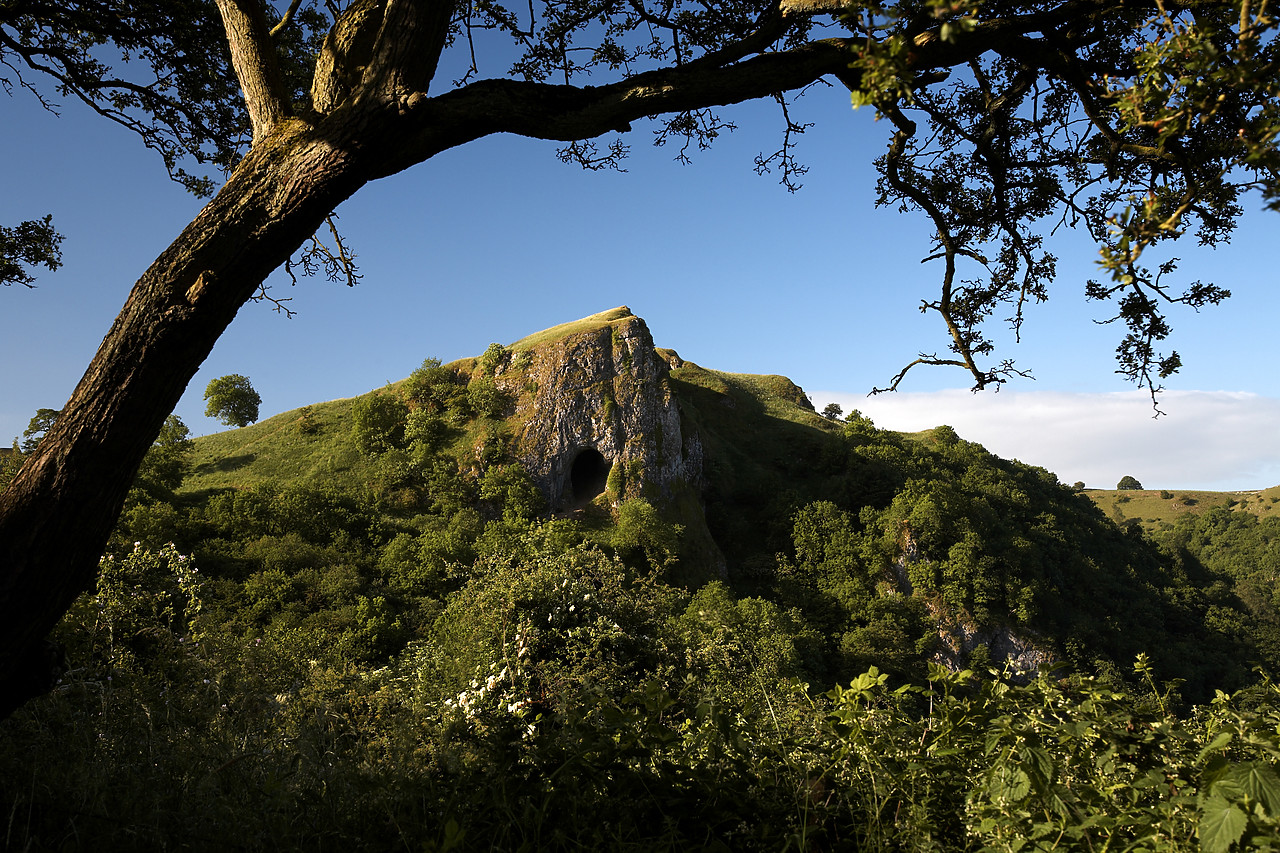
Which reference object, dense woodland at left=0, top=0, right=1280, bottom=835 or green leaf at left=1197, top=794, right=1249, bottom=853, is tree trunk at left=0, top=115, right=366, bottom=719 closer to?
dense woodland at left=0, top=0, right=1280, bottom=835

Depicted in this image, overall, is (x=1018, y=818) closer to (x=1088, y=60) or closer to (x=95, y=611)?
(x=1088, y=60)

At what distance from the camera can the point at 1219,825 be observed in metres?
1.50

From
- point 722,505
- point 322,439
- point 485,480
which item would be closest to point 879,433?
point 722,505

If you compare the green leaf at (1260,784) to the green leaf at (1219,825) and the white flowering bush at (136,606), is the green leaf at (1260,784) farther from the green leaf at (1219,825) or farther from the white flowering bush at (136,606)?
the white flowering bush at (136,606)

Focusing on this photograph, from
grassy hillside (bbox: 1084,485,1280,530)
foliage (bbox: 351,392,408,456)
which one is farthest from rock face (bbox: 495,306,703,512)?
grassy hillside (bbox: 1084,485,1280,530)

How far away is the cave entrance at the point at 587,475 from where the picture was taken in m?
41.4

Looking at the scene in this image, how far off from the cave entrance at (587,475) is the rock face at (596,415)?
0.22ft

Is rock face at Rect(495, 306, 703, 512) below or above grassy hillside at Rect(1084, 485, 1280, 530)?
above

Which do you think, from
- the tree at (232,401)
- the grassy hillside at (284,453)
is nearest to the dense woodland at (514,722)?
the grassy hillside at (284,453)

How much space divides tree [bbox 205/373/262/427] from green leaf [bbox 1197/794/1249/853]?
2546 inches

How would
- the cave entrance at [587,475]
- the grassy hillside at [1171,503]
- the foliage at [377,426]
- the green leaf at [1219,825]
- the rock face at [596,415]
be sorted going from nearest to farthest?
the green leaf at [1219,825] → the rock face at [596,415] → the foliage at [377,426] → the cave entrance at [587,475] → the grassy hillside at [1171,503]

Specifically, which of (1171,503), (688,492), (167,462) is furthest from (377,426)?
(1171,503)

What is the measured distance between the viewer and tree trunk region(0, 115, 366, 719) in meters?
2.76

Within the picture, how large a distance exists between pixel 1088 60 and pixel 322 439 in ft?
151
